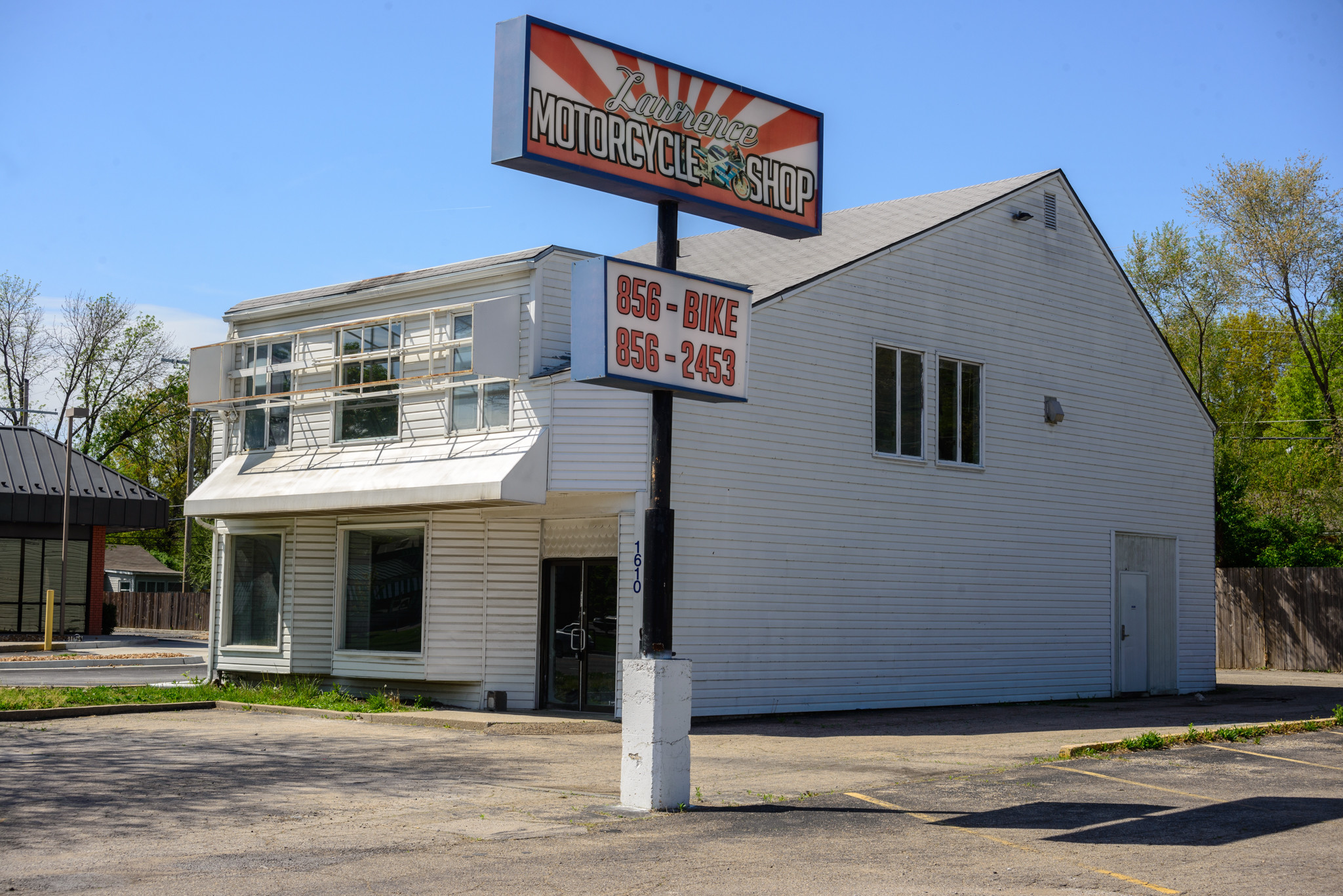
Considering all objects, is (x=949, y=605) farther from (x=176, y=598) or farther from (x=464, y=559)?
(x=176, y=598)

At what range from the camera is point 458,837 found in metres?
8.73

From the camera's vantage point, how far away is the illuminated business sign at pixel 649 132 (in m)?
9.85

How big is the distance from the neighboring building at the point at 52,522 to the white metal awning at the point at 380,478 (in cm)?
1894

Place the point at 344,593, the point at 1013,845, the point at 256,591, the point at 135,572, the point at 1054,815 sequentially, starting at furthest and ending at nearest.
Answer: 1. the point at 135,572
2. the point at 256,591
3. the point at 344,593
4. the point at 1054,815
5. the point at 1013,845

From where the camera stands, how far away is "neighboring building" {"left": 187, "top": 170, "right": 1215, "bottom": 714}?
17.2m

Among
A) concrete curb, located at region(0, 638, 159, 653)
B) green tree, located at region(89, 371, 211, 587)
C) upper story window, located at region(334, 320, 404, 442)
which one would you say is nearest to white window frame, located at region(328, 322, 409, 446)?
upper story window, located at region(334, 320, 404, 442)

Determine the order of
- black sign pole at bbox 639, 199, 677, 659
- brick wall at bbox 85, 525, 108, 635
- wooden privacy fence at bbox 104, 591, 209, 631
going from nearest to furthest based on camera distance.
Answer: black sign pole at bbox 639, 199, 677, 659
brick wall at bbox 85, 525, 108, 635
wooden privacy fence at bbox 104, 591, 209, 631

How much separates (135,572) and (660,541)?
6126 centimetres

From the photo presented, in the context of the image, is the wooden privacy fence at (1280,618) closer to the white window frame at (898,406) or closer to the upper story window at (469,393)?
the white window frame at (898,406)

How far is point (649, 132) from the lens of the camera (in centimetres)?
1048

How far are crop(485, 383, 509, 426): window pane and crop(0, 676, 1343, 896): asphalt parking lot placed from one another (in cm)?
477

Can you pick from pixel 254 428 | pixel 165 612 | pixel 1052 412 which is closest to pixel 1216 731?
pixel 1052 412

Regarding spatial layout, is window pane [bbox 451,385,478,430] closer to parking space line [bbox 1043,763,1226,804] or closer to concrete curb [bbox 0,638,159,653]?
parking space line [bbox 1043,763,1226,804]

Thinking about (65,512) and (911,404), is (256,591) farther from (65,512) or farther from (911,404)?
(65,512)
